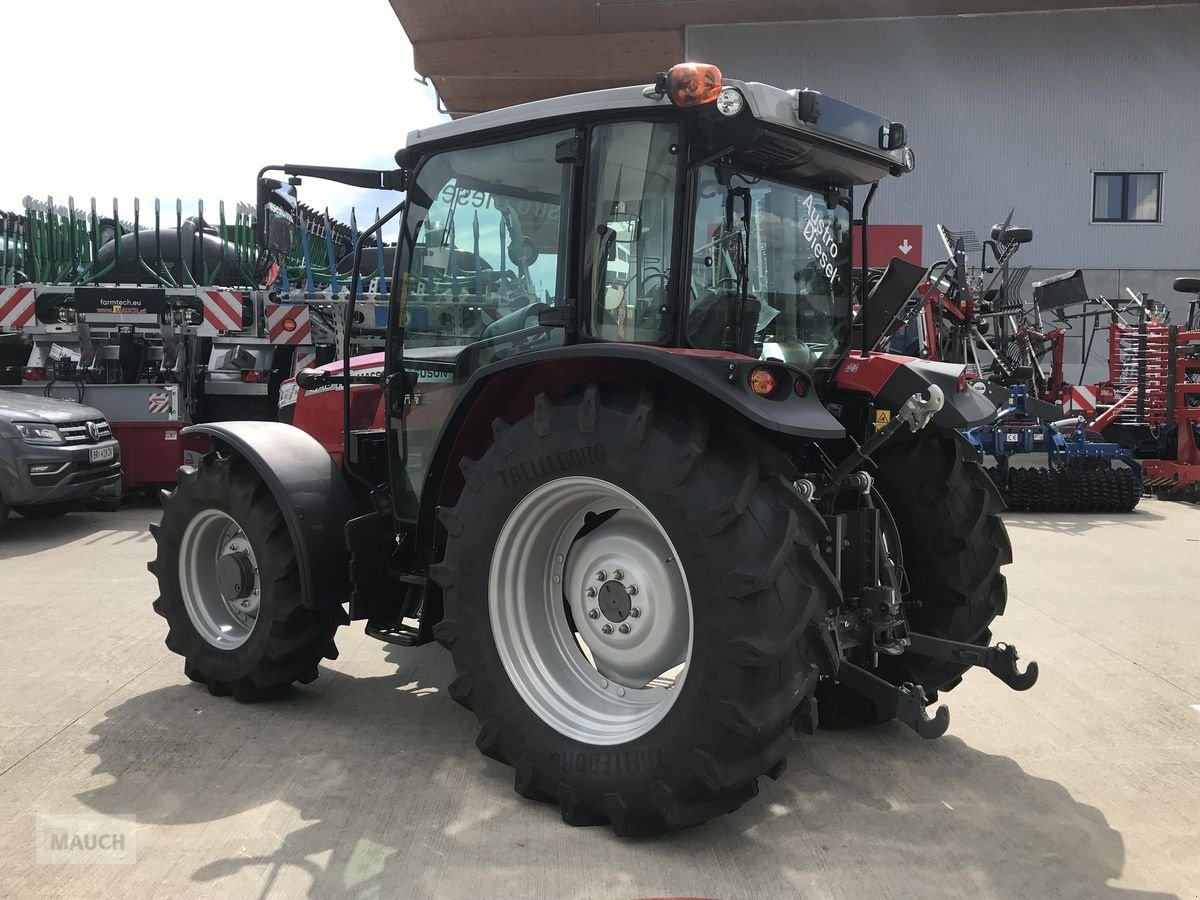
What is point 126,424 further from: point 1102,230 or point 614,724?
point 1102,230

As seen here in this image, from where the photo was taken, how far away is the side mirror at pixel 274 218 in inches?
142

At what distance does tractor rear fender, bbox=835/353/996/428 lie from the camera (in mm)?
3262

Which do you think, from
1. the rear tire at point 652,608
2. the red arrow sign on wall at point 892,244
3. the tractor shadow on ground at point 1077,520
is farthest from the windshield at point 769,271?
the red arrow sign on wall at point 892,244

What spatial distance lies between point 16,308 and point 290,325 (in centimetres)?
271

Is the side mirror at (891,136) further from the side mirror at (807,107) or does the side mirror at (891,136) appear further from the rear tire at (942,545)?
the rear tire at (942,545)

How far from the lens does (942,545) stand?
3.50m

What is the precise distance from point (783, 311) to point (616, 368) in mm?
736

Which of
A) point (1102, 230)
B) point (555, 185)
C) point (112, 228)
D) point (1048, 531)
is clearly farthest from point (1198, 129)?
point (555, 185)

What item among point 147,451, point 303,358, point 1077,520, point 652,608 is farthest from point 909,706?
point 303,358

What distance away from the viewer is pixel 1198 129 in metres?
18.8

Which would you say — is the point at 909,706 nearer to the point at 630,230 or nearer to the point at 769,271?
the point at 769,271

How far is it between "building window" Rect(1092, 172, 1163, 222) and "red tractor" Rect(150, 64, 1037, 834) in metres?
18.3

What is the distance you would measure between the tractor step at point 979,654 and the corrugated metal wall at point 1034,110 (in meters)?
16.9

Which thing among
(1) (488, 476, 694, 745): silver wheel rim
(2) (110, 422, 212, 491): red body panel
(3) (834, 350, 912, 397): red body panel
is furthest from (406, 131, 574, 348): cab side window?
(2) (110, 422, 212, 491): red body panel
